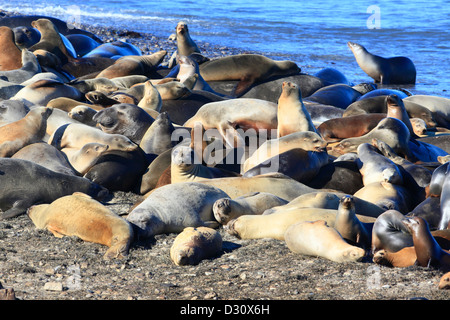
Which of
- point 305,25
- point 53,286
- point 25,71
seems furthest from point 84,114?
point 305,25

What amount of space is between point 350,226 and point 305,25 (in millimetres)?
21425

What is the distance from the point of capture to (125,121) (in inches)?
292

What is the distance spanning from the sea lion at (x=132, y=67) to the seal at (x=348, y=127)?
3.87 meters

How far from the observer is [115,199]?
6.16m

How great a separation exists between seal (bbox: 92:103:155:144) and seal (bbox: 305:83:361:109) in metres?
3.48

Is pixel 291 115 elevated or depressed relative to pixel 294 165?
elevated

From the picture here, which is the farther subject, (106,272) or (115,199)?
(115,199)

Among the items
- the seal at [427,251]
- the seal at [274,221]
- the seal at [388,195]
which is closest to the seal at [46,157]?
the seal at [274,221]

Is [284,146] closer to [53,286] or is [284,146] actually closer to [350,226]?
[350,226]

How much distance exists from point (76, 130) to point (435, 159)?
4228 millimetres

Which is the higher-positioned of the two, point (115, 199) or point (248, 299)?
point (248, 299)
